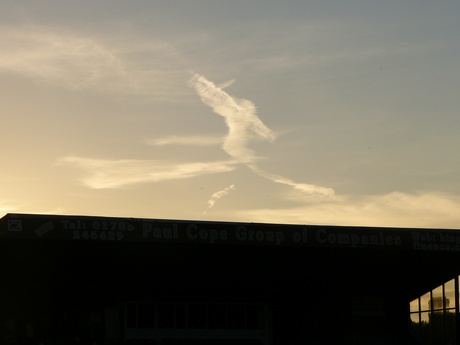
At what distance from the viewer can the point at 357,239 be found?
1873 inches

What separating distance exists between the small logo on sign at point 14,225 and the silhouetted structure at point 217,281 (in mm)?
50

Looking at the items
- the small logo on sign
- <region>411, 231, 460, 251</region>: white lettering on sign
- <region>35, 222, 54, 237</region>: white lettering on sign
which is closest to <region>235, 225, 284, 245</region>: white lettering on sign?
<region>411, 231, 460, 251</region>: white lettering on sign

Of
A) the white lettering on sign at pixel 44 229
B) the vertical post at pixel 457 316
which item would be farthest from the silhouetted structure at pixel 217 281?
the vertical post at pixel 457 316

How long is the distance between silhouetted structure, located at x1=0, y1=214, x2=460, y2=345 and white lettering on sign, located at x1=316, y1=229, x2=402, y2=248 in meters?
0.05

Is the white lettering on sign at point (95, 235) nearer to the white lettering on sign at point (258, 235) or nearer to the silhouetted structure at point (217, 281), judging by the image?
the silhouetted structure at point (217, 281)

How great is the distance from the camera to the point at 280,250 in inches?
1895

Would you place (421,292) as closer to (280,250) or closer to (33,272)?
(280,250)

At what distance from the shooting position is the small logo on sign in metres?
42.1

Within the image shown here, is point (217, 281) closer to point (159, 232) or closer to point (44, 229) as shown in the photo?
point (159, 232)

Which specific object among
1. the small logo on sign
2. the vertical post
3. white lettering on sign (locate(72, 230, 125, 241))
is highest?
the small logo on sign

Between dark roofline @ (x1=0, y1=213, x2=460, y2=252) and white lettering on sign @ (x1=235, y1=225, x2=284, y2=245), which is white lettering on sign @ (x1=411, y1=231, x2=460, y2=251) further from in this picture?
white lettering on sign @ (x1=235, y1=225, x2=284, y2=245)

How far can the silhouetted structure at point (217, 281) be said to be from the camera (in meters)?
45.2

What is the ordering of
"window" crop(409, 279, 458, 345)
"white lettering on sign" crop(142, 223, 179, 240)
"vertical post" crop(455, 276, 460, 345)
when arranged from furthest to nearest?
"window" crop(409, 279, 458, 345), "vertical post" crop(455, 276, 460, 345), "white lettering on sign" crop(142, 223, 179, 240)

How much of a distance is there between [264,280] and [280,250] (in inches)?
158
